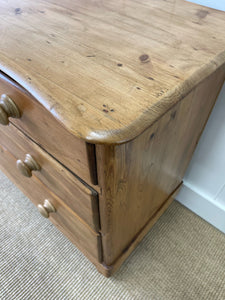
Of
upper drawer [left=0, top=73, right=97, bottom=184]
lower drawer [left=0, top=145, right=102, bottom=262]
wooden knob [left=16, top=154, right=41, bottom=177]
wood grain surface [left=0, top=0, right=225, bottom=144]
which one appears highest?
wood grain surface [left=0, top=0, right=225, bottom=144]

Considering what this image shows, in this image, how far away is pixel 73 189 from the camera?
525 mm

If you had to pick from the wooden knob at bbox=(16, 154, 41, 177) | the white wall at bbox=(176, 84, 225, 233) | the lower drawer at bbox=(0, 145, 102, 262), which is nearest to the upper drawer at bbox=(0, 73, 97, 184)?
the wooden knob at bbox=(16, 154, 41, 177)

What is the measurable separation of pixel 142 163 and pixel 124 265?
606 mm

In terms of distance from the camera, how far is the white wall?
0.76 m

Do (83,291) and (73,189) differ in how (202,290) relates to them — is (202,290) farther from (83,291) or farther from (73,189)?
(73,189)

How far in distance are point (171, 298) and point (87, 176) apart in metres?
0.68

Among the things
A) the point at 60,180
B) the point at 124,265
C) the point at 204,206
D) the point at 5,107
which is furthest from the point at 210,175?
the point at 5,107

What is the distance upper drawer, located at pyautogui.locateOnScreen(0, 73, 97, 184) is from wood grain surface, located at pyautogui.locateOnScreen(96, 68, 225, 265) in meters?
0.03

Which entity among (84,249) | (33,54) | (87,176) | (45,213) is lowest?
(84,249)

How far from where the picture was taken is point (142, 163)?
1.59 ft

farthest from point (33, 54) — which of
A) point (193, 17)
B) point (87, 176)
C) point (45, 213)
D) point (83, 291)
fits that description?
point (83, 291)

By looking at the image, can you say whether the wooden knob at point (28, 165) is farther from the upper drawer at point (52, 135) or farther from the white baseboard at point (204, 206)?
the white baseboard at point (204, 206)

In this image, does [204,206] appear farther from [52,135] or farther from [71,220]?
[52,135]

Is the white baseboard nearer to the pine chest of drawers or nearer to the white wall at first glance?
the white wall
